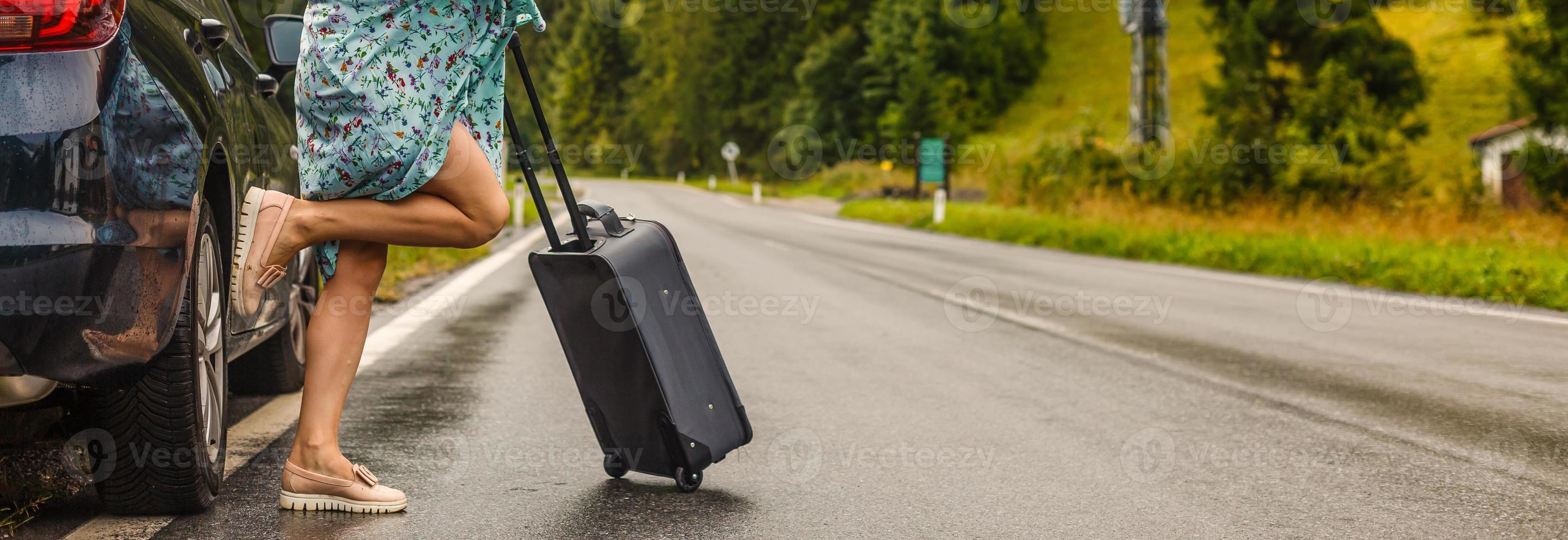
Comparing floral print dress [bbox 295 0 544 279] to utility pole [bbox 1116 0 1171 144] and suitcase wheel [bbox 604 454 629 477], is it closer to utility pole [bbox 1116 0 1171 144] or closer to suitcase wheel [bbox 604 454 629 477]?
suitcase wheel [bbox 604 454 629 477]

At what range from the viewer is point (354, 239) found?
3.10 metres

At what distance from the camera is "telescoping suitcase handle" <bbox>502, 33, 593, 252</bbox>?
3.16m

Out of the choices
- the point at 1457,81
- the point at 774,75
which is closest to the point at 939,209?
the point at 1457,81

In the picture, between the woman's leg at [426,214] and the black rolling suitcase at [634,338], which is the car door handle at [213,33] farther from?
the black rolling suitcase at [634,338]

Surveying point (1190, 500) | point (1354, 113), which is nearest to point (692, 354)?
point (1190, 500)

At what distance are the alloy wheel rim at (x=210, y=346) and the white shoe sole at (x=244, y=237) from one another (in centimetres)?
7

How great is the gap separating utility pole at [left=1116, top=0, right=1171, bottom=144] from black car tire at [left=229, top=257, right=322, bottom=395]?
20.7 metres

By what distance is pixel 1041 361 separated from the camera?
21.1ft

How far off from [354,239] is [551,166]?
48cm

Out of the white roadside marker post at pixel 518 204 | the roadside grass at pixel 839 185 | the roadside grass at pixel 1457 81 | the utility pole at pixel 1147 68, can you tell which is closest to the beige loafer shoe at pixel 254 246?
the white roadside marker post at pixel 518 204

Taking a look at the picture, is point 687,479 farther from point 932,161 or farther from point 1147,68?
point 932,161

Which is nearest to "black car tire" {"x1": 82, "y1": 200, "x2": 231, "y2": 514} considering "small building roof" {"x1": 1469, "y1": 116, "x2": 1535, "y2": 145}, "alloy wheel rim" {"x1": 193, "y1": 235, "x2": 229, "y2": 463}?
"alloy wheel rim" {"x1": 193, "y1": 235, "x2": 229, "y2": 463}

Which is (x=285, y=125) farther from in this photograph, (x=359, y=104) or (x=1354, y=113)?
Result: (x=1354, y=113)

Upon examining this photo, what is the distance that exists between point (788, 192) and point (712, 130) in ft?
87.0
